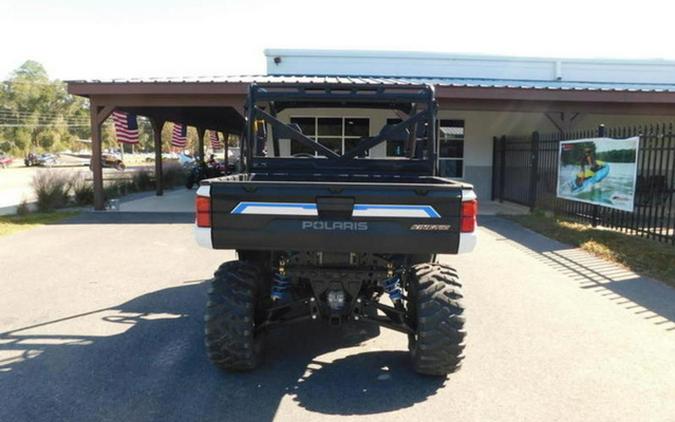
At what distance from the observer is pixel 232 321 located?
3592mm

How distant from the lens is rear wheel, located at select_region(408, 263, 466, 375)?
11.6 ft

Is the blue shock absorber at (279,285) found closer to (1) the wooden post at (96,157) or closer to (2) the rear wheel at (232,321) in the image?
(2) the rear wheel at (232,321)

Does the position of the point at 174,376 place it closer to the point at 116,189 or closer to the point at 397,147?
the point at 397,147

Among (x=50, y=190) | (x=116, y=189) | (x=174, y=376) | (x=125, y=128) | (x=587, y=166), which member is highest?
(x=125, y=128)

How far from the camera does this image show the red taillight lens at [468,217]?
3.33 m

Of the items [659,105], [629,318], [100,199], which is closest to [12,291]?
[629,318]

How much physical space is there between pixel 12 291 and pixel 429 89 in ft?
17.7

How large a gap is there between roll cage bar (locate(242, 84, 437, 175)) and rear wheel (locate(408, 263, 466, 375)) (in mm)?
1384

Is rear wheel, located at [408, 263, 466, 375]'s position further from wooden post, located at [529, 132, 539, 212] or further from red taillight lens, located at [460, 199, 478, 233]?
wooden post, located at [529, 132, 539, 212]

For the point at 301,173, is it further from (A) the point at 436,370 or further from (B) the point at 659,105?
(B) the point at 659,105

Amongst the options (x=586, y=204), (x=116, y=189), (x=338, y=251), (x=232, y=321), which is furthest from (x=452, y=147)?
(x=232, y=321)

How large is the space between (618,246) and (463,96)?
612cm

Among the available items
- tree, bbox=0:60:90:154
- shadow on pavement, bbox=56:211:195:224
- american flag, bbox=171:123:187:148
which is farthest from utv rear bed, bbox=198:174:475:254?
tree, bbox=0:60:90:154

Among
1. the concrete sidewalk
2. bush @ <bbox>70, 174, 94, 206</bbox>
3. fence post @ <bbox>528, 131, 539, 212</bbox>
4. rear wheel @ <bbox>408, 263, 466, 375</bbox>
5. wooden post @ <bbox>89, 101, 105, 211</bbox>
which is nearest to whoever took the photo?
rear wheel @ <bbox>408, 263, 466, 375</bbox>
